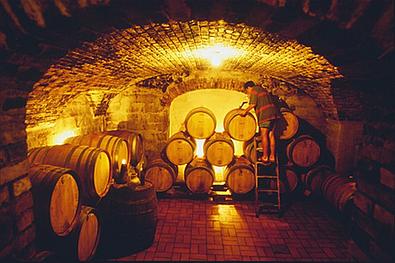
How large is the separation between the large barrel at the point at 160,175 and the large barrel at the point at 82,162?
2105 mm

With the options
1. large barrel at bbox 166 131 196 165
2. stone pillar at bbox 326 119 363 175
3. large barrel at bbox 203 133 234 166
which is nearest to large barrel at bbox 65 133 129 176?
large barrel at bbox 166 131 196 165

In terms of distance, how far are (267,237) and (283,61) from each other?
3.00 m

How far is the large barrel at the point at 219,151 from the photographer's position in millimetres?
6344

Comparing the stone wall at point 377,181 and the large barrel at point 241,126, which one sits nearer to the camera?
the stone wall at point 377,181

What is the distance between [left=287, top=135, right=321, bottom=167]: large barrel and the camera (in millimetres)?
6293

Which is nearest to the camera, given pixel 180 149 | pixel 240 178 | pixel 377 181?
pixel 377 181

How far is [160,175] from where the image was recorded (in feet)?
20.7

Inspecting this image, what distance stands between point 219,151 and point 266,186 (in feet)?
4.24

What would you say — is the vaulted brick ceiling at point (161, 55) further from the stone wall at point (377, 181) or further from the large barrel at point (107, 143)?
the stone wall at point (377, 181)

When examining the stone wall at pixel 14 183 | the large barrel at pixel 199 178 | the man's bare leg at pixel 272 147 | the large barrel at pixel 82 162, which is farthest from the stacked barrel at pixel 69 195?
the man's bare leg at pixel 272 147

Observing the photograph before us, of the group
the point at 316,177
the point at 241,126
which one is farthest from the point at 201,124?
the point at 316,177

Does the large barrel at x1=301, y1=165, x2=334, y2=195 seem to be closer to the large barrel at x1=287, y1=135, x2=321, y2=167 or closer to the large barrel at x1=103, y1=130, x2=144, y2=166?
the large barrel at x1=287, y1=135, x2=321, y2=167

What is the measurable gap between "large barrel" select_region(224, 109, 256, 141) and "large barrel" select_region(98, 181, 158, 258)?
285 centimetres

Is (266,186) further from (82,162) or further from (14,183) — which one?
(14,183)
